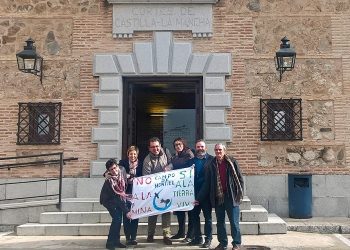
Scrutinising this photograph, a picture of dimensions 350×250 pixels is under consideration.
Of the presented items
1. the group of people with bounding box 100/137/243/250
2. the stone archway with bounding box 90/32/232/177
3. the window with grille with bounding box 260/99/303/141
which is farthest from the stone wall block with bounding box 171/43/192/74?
the group of people with bounding box 100/137/243/250

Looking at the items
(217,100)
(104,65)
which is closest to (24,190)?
(104,65)

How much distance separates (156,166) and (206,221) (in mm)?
1334

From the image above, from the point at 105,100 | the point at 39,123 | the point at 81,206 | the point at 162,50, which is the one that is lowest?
the point at 81,206

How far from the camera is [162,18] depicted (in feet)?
35.8

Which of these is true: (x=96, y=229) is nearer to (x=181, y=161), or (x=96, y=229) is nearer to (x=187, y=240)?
(x=187, y=240)

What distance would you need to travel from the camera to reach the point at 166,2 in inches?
428

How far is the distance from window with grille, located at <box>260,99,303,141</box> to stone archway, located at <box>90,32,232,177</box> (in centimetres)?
95

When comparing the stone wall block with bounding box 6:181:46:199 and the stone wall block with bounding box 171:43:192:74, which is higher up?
the stone wall block with bounding box 171:43:192:74

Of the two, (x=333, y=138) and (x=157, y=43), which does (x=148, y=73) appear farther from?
(x=333, y=138)

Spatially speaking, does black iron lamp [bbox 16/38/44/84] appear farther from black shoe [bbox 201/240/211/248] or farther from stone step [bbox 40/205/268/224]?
black shoe [bbox 201/240/211/248]

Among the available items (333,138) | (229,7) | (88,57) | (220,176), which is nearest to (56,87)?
(88,57)

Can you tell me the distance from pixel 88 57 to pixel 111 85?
3.37 ft

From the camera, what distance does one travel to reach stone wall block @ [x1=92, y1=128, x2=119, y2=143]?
34.3 feet

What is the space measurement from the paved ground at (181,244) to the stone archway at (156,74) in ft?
8.90
